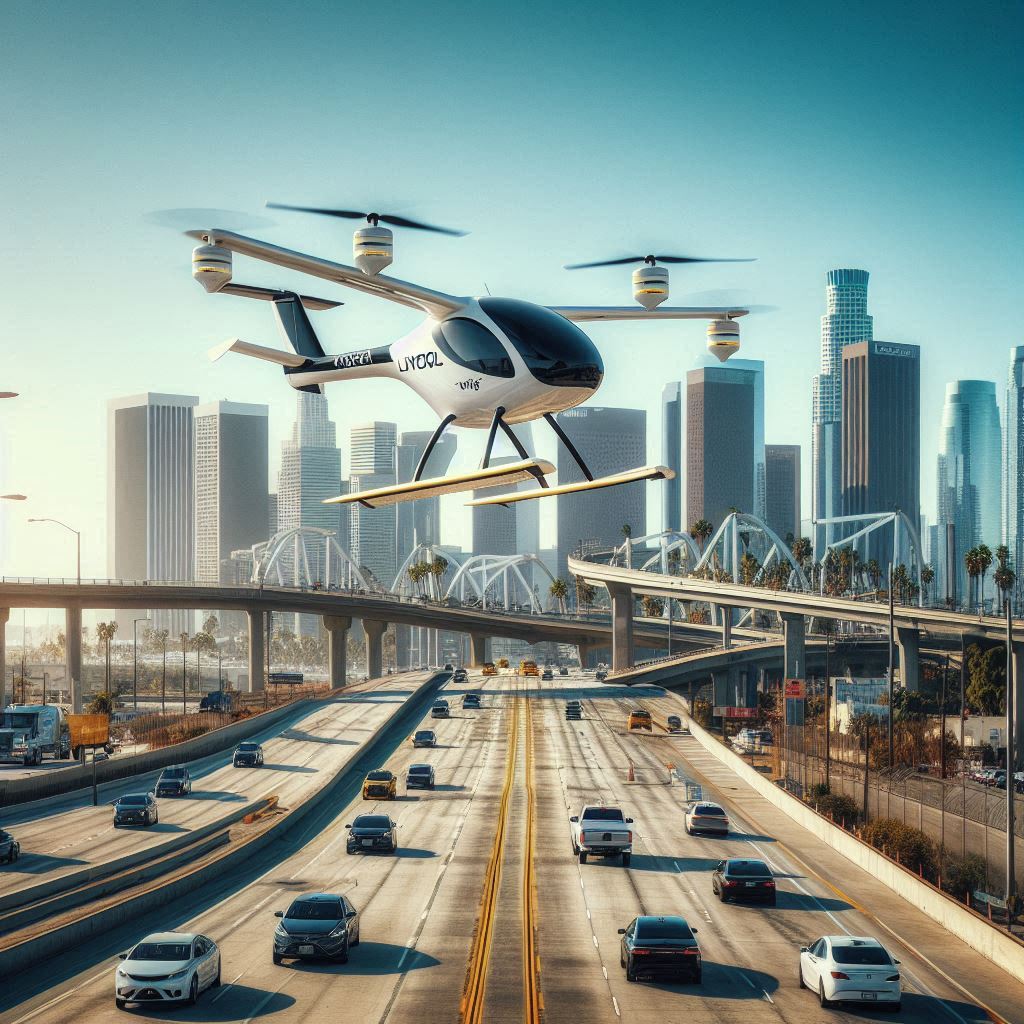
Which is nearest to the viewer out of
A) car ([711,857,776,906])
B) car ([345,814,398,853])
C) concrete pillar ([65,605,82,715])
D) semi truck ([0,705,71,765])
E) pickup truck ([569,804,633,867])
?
car ([711,857,776,906])

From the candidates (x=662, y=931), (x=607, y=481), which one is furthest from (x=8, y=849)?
(x=607, y=481)

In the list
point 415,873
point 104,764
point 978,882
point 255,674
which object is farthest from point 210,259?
point 255,674

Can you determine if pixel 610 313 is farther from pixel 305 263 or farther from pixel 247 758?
pixel 247 758

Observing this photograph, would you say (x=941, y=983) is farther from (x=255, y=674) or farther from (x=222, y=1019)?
(x=255, y=674)

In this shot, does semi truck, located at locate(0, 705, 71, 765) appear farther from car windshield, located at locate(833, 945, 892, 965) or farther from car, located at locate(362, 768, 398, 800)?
car windshield, located at locate(833, 945, 892, 965)

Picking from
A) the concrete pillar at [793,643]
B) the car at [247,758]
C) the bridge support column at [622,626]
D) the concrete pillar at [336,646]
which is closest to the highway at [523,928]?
the car at [247,758]

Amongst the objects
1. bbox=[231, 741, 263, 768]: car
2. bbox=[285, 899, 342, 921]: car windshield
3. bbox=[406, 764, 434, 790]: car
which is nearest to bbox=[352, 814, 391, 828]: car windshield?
bbox=[285, 899, 342, 921]: car windshield
